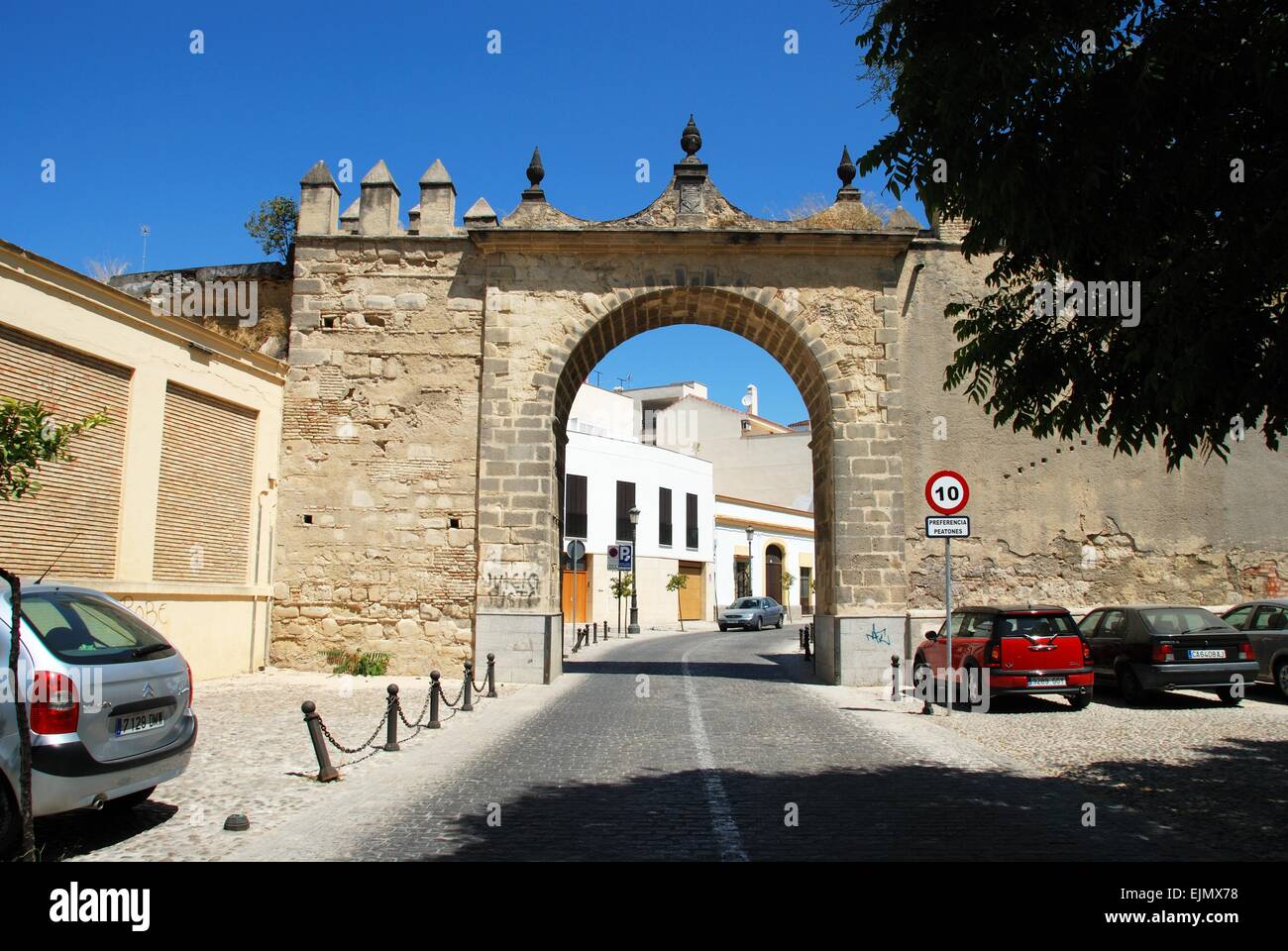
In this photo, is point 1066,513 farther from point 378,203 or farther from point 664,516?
point 664,516

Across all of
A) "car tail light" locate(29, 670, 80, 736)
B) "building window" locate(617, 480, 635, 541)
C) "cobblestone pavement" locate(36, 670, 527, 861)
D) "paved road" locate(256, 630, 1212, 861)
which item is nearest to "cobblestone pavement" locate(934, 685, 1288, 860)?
"paved road" locate(256, 630, 1212, 861)

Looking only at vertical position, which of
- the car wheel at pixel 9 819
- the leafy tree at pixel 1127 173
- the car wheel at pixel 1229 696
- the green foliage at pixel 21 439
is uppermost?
the leafy tree at pixel 1127 173

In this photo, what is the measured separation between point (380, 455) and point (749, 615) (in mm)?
24281

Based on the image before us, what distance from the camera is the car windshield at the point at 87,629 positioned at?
5328mm

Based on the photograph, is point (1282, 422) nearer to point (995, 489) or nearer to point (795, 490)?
point (995, 489)

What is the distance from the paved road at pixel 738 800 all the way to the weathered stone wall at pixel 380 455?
15.8 feet

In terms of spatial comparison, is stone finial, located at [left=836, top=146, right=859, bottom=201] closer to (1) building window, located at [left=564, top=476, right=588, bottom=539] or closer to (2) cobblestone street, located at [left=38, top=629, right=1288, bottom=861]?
(2) cobblestone street, located at [left=38, top=629, right=1288, bottom=861]

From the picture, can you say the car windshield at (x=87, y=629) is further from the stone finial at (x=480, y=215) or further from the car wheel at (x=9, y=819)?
the stone finial at (x=480, y=215)

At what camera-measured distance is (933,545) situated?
51.9 ft

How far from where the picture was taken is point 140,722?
5.63 metres

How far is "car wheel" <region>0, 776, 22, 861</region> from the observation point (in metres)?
4.75

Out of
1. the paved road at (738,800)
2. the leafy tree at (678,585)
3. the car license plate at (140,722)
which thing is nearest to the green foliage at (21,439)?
the car license plate at (140,722)

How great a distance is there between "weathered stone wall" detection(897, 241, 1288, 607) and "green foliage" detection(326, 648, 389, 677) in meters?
8.72
